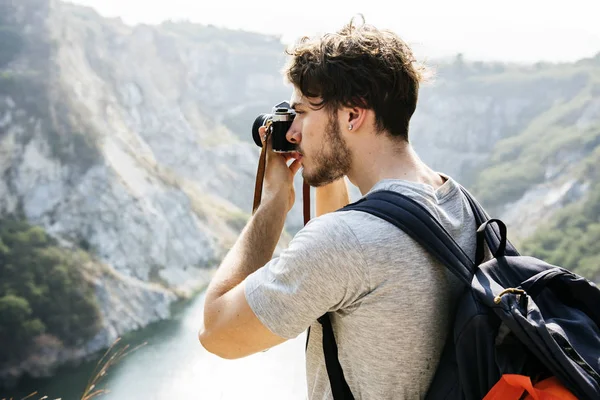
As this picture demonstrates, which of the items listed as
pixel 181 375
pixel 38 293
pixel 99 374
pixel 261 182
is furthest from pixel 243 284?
pixel 38 293

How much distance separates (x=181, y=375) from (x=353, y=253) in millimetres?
15393

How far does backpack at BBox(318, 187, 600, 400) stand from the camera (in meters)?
0.54

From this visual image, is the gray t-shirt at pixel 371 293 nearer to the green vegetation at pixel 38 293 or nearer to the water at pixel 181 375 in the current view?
the water at pixel 181 375

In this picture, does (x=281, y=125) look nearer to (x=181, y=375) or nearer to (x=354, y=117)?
(x=354, y=117)

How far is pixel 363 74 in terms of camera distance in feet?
2.30

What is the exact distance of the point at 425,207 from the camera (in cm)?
61

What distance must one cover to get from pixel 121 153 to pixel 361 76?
25.4 m

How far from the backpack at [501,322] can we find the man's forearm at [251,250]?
122 millimetres

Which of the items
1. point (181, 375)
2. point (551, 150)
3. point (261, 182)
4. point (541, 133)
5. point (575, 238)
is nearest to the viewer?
point (261, 182)

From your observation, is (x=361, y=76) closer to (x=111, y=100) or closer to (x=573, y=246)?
(x=573, y=246)

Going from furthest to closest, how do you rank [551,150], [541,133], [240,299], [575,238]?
1. [541,133]
2. [551,150]
3. [575,238]
4. [240,299]

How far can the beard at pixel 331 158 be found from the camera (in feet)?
2.39

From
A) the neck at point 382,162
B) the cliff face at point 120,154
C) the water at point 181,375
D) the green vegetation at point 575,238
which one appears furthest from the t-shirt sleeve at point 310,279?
the green vegetation at point 575,238

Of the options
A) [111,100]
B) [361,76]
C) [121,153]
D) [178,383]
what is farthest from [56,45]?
[361,76]
